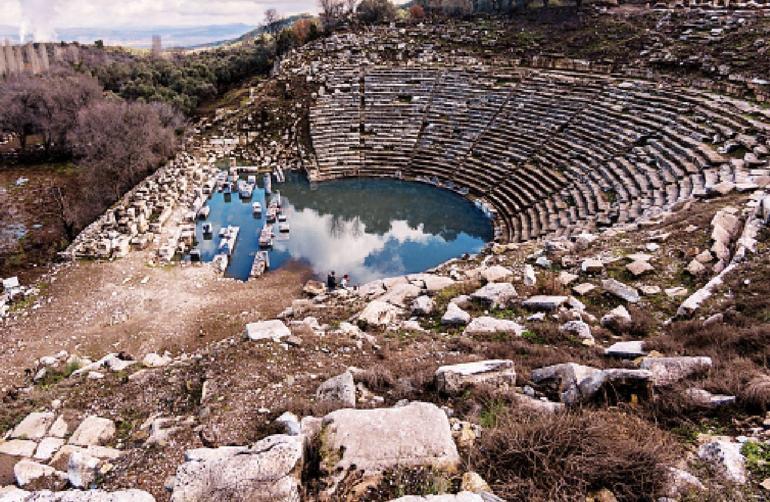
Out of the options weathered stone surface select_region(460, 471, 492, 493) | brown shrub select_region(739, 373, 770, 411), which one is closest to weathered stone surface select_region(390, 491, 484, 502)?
weathered stone surface select_region(460, 471, 492, 493)

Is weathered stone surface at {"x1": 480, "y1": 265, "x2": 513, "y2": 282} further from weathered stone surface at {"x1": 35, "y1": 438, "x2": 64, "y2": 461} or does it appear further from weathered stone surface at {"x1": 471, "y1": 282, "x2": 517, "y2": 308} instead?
weathered stone surface at {"x1": 35, "y1": 438, "x2": 64, "y2": 461}

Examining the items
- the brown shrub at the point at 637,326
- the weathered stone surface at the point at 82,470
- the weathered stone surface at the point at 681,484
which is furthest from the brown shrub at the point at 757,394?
the weathered stone surface at the point at 82,470

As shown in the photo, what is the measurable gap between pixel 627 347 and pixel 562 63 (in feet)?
87.2

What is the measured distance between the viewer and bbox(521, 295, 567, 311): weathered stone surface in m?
8.52

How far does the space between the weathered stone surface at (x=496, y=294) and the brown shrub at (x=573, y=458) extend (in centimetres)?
469

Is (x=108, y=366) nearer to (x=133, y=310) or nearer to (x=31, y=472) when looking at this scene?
(x=31, y=472)

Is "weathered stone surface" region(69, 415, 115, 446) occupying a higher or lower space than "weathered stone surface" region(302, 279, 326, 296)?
higher

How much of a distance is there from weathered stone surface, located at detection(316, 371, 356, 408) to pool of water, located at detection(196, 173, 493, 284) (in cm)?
1071

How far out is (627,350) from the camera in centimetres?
672

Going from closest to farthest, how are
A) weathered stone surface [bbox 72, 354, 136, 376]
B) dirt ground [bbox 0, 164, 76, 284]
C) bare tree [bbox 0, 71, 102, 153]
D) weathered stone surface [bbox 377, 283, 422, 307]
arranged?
weathered stone surface [bbox 72, 354, 136, 376], weathered stone surface [bbox 377, 283, 422, 307], dirt ground [bbox 0, 164, 76, 284], bare tree [bbox 0, 71, 102, 153]

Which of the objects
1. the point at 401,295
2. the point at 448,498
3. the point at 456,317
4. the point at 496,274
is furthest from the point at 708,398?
the point at 401,295

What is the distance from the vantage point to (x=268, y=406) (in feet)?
19.5

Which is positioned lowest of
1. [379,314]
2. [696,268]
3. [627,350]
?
[379,314]

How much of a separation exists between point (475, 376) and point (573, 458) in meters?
1.93
